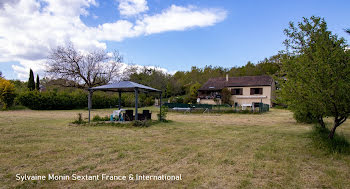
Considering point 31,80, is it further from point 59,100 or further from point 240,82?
point 240,82

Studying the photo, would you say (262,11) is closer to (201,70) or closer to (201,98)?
(201,98)

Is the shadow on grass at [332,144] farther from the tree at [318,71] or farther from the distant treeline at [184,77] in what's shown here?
the distant treeline at [184,77]

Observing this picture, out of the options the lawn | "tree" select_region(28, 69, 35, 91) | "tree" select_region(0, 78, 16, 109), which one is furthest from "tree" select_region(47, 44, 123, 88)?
the lawn

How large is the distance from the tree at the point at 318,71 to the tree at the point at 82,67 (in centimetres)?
2424

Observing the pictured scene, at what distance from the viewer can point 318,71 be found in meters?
4.61

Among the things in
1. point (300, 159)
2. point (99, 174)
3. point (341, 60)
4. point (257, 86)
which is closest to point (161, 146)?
point (99, 174)

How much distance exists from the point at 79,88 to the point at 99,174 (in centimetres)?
2519

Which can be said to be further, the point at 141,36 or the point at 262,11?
the point at 141,36

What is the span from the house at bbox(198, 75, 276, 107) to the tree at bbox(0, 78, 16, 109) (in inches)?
888

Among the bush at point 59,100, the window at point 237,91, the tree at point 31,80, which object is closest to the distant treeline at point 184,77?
the window at point 237,91

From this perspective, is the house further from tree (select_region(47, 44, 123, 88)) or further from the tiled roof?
tree (select_region(47, 44, 123, 88))

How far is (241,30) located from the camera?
1391cm

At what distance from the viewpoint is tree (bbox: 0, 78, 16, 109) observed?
1997 cm

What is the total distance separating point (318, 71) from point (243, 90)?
90.8 ft
